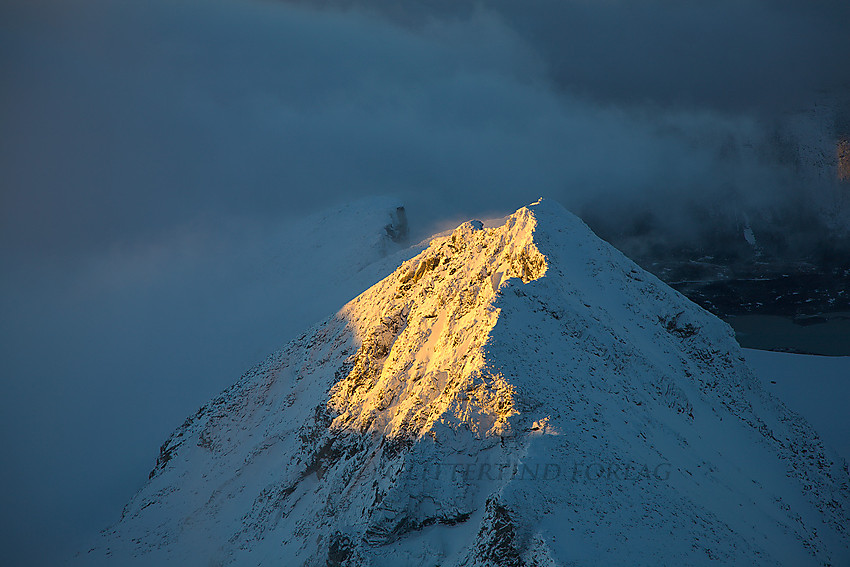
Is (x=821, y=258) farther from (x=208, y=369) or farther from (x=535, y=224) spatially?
(x=208, y=369)

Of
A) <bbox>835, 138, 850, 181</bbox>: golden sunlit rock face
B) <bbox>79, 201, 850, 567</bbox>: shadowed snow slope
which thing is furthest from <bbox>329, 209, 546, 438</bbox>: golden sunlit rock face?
<bbox>835, 138, 850, 181</bbox>: golden sunlit rock face

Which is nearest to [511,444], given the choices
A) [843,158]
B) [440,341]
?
[440,341]

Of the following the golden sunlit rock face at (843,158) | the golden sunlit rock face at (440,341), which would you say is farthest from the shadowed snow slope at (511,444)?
the golden sunlit rock face at (843,158)

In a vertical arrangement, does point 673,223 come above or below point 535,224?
above

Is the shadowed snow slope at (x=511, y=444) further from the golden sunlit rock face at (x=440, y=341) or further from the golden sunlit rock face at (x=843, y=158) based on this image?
the golden sunlit rock face at (x=843, y=158)


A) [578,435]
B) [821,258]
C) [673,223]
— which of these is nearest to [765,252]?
[821,258]

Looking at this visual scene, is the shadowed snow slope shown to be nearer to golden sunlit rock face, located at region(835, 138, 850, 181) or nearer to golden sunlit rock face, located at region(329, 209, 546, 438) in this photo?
golden sunlit rock face, located at region(329, 209, 546, 438)
